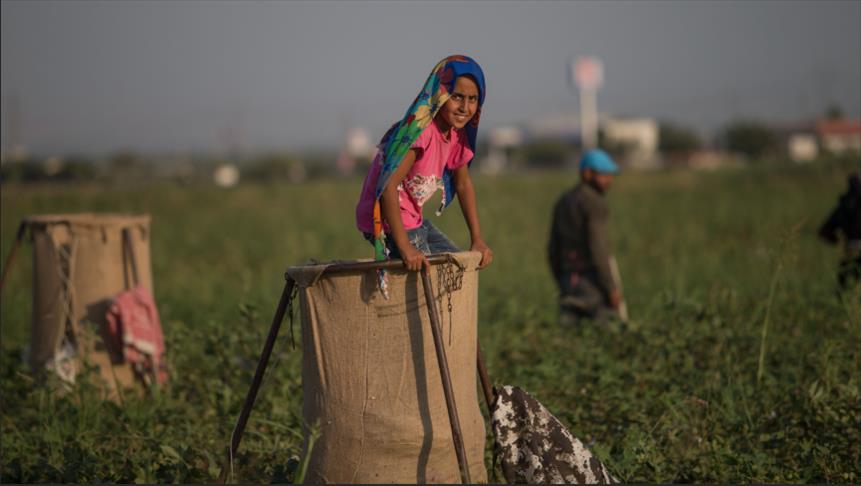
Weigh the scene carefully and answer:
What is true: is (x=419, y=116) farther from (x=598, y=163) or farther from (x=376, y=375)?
(x=598, y=163)

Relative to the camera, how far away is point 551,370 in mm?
5664

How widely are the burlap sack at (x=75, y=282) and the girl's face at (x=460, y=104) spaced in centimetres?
369

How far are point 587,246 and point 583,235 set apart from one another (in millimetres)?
89

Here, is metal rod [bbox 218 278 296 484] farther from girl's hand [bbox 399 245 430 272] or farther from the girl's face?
the girl's face

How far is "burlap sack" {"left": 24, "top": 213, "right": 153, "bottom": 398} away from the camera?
261 inches

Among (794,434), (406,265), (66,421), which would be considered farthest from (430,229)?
(66,421)

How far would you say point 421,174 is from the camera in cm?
392

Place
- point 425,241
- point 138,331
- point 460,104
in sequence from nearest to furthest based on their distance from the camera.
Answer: point 460,104
point 425,241
point 138,331

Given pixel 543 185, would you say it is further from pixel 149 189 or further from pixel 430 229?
pixel 430 229

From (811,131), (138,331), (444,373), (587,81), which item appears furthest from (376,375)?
(811,131)

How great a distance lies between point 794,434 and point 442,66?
274cm

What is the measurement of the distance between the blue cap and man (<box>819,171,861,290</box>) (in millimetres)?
1854

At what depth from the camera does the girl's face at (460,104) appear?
12.3 feet

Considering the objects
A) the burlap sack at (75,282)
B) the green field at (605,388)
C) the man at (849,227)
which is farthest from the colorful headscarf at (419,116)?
the man at (849,227)
